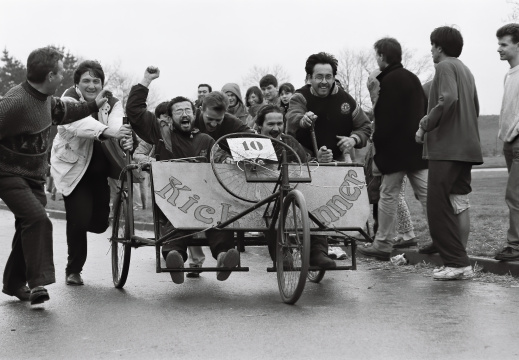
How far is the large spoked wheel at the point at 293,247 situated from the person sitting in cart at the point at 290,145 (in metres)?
0.41

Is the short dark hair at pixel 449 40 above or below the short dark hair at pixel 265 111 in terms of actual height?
above

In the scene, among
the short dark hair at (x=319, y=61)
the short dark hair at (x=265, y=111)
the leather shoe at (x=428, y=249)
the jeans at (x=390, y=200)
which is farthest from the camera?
the jeans at (x=390, y=200)

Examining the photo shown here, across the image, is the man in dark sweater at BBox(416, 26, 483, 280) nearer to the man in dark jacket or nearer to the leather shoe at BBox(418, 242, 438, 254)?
the leather shoe at BBox(418, 242, 438, 254)

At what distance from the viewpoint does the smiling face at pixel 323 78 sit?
9.60m

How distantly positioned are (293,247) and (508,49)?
129 inches

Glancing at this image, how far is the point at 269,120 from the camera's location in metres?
9.30

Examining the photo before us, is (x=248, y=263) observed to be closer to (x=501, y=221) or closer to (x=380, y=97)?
(x=380, y=97)

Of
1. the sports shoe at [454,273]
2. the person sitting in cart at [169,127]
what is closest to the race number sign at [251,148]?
the person sitting in cart at [169,127]

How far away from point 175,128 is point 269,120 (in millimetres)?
1053

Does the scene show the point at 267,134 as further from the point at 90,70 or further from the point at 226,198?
the point at 90,70

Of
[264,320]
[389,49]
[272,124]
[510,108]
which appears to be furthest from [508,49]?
[264,320]

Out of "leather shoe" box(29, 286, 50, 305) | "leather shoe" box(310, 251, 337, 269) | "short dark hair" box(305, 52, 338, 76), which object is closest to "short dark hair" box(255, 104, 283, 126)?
"short dark hair" box(305, 52, 338, 76)

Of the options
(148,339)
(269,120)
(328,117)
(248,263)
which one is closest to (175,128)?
(269,120)

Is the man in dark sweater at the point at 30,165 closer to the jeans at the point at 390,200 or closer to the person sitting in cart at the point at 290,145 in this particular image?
the person sitting in cart at the point at 290,145
